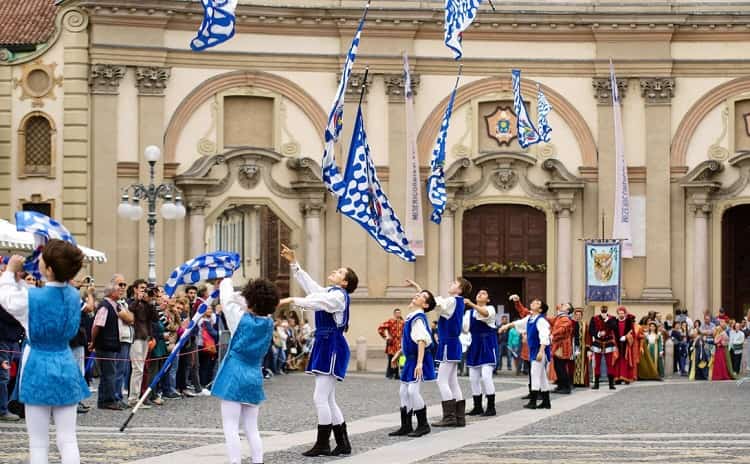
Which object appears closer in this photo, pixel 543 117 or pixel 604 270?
pixel 543 117

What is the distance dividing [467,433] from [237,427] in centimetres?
595

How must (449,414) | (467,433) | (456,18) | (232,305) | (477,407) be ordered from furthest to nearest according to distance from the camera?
(456,18), (477,407), (449,414), (467,433), (232,305)

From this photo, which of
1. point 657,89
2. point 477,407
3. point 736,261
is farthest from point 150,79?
point 477,407

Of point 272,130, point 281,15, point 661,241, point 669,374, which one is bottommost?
point 669,374

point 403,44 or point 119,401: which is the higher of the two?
point 403,44

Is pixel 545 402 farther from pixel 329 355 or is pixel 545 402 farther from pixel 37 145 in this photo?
pixel 37 145

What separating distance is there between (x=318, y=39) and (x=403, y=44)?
2.08 m

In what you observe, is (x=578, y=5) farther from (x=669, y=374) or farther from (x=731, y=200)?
(x=669, y=374)

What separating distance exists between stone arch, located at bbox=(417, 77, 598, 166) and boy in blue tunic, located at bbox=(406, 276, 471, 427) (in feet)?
69.0

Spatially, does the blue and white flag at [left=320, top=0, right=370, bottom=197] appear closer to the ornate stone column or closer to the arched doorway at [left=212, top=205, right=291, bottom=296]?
the ornate stone column

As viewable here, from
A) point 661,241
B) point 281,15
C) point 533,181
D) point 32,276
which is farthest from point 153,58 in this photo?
point 32,276

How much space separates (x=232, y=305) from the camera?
12.9 metres

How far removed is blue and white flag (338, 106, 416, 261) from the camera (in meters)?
19.3

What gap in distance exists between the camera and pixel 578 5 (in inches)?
1593
